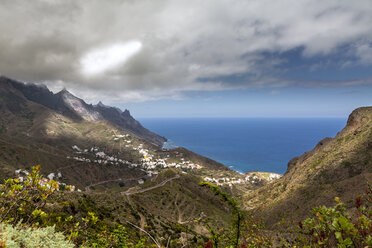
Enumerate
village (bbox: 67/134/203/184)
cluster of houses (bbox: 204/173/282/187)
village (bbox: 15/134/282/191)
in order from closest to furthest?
1. cluster of houses (bbox: 204/173/282/187)
2. village (bbox: 15/134/282/191)
3. village (bbox: 67/134/203/184)

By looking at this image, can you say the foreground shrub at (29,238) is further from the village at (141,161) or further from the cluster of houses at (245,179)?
the village at (141,161)

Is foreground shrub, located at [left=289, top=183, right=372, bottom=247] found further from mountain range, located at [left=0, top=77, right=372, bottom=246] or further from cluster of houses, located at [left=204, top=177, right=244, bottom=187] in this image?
cluster of houses, located at [left=204, top=177, right=244, bottom=187]

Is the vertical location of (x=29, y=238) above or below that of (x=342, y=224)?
below

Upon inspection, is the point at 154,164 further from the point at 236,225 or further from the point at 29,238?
the point at 29,238

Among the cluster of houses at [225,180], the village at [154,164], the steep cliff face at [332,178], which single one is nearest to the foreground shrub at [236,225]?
the steep cliff face at [332,178]

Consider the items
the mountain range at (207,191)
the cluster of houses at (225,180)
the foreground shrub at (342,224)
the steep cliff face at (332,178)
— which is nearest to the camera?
the foreground shrub at (342,224)

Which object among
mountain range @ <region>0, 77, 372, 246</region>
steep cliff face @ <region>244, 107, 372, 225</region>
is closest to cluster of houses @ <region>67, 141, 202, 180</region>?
mountain range @ <region>0, 77, 372, 246</region>

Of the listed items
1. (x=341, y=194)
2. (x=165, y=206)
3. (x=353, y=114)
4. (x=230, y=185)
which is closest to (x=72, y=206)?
(x=165, y=206)

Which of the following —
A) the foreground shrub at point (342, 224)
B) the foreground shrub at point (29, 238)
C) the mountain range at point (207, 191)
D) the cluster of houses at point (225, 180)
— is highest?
the foreground shrub at point (342, 224)

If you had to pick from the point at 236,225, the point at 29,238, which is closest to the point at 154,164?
the point at 236,225

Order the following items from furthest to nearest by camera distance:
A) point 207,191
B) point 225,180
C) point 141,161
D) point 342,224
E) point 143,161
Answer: point 141,161 < point 143,161 < point 225,180 < point 207,191 < point 342,224

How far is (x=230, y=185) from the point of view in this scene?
406 feet

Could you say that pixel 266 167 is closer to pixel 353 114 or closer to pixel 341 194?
pixel 353 114

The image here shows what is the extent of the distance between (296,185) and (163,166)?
132915mm
